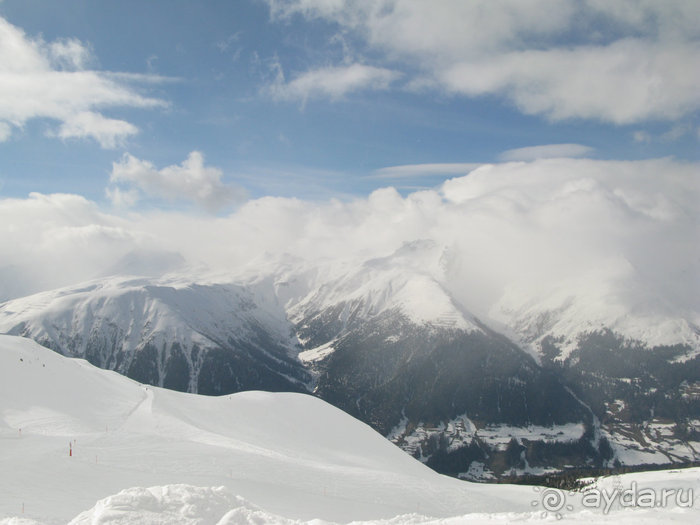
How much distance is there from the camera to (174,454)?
141 ft

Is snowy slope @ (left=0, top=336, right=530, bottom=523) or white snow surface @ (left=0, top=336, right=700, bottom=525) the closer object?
white snow surface @ (left=0, top=336, right=700, bottom=525)

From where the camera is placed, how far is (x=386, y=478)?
1956 inches

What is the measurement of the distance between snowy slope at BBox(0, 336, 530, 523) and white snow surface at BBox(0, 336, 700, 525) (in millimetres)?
175

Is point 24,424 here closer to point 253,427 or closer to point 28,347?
point 253,427

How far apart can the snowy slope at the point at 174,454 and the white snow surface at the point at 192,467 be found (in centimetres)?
17

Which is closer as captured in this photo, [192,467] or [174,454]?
[192,467]

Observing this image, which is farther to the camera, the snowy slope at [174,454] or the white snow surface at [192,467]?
the snowy slope at [174,454]

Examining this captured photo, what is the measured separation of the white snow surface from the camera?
75.5 feet

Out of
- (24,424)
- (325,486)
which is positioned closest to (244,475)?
(325,486)

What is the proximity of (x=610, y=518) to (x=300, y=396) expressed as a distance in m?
81.9

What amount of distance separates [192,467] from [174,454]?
3.99 meters

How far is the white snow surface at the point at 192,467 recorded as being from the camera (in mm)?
23000

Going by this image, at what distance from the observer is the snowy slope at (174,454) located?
33188 mm

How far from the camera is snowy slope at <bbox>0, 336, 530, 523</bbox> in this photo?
109 feet
